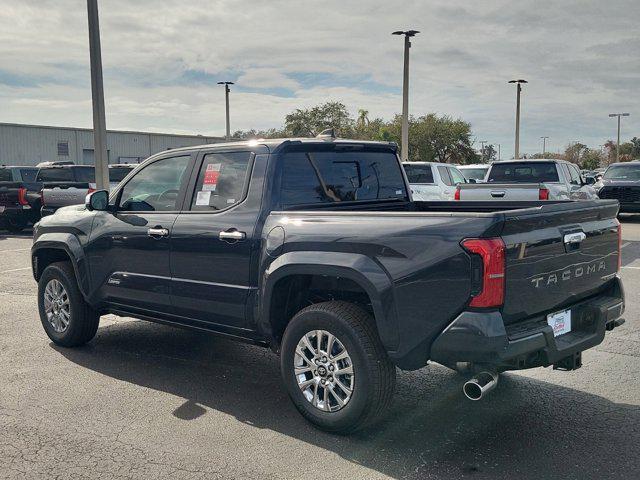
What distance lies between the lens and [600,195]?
1912 cm

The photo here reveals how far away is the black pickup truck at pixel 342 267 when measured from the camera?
3.64m

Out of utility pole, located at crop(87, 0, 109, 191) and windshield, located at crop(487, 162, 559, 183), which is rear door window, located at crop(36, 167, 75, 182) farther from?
windshield, located at crop(487, 162, 559, 183)

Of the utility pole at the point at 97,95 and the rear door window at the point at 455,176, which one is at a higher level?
the utility pole at the point at 97,95

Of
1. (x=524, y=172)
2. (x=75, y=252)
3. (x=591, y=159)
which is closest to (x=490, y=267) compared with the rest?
(x=75, y=252)

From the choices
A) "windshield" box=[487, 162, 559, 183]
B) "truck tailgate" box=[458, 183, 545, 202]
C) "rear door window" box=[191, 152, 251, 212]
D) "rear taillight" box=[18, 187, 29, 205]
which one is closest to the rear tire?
"rear door window" box=[191, 152, 251, 212]

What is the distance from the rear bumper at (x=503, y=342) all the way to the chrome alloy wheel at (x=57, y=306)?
3973 millimetres

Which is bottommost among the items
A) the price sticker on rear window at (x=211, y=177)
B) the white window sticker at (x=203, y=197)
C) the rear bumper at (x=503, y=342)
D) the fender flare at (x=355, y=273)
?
the rear bumper at (x=503, y=342)

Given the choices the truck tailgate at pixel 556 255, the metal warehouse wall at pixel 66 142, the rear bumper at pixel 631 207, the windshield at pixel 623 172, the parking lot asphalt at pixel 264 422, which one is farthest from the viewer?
the metal warehouse wall at pixel 66 142

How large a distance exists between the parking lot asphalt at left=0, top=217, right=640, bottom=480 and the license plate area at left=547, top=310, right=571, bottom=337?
2.19 ft

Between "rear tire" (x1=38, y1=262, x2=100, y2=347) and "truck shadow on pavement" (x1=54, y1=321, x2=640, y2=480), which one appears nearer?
"truck shadow on pavement" (x1=54, y1=321, x2=640, y2=480)

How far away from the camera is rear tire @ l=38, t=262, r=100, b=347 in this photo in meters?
6.20

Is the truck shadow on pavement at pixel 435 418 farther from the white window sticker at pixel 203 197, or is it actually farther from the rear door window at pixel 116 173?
the rear door window at pixel 116 173

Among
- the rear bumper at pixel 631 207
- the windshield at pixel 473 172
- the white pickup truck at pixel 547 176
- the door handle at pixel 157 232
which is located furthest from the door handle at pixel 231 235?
the windshield at pixel 473 172

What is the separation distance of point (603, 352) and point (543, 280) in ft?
8.56
